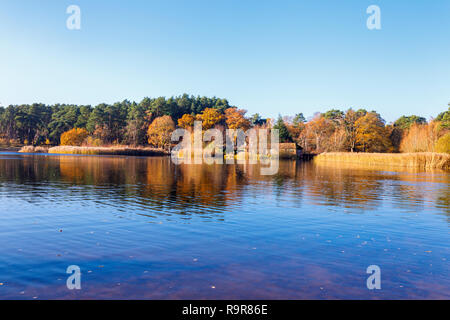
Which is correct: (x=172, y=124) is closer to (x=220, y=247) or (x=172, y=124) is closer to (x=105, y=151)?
(x=105, y=151)

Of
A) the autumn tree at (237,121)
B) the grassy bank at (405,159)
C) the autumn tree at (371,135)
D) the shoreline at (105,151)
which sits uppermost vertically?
the autumn tree at (237,121)

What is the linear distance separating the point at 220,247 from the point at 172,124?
92.9 m

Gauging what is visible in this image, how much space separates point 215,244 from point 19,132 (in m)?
148

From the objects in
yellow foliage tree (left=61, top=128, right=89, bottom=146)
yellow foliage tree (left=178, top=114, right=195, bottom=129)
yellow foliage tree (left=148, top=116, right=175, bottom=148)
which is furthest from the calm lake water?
yellow foliage tree (left=61, top=128, right=89, bottom=146)

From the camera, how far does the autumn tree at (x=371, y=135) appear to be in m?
84.3

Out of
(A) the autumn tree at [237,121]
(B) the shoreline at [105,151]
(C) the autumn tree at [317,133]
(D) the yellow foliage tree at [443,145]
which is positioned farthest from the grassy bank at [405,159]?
(B) the shoreline at [105,151]

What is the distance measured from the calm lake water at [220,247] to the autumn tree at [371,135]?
7128 centimetres

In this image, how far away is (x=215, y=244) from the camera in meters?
9.78

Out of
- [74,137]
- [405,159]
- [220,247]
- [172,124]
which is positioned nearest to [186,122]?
[172,124]

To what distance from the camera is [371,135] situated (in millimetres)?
84062

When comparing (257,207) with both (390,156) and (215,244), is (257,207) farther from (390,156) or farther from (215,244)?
(390,156)

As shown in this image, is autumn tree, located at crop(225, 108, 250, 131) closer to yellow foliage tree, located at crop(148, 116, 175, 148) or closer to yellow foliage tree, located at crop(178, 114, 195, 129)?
yellow foliage tree, located at crop(178, 114, 195, 129)

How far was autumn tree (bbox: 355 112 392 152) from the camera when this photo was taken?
277 feet

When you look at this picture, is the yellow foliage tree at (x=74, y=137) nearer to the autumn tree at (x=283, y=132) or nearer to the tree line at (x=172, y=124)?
the tree line at (x=172, y=124)
